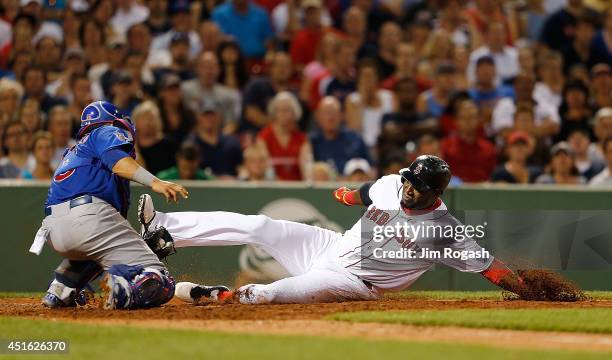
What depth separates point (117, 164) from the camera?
8.27m

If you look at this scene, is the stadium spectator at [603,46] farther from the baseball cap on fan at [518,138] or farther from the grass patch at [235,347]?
the grass patch at [235,347]

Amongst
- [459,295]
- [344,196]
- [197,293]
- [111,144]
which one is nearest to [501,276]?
[344,196]

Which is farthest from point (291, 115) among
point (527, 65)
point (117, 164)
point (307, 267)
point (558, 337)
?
point (558, 337)

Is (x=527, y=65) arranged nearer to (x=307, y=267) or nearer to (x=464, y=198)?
(x=464, y=198)

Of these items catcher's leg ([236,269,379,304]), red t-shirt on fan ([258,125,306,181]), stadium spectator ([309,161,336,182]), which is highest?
red t-shirt on fan ([258,125,306,181])

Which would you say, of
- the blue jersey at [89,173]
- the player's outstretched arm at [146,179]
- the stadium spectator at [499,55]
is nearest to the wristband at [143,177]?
the player's outstretched arm at [146,179]

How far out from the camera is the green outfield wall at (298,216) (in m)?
11.2

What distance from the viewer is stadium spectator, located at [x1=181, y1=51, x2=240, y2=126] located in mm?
14664

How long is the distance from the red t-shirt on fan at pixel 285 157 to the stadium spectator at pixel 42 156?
9.03 feet

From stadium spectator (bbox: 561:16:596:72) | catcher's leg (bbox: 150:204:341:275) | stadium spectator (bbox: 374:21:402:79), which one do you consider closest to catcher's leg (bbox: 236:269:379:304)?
catcher's leg (bbox: 150:204:341:275)

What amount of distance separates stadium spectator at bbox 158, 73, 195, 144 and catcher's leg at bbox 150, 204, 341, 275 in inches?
196

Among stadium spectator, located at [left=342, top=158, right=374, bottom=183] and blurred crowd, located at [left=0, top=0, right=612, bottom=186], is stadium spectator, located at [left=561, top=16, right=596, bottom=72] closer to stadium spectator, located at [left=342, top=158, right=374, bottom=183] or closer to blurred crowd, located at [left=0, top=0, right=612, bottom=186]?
blurred crowd, located at [left=0, top=0, right=612, bottom=186]

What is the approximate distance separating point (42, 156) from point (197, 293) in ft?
12.9

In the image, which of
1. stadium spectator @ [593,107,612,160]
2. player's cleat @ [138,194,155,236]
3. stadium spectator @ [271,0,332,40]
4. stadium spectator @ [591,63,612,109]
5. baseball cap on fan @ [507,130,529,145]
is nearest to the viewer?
player's cleat @ [138,194,155,236]
